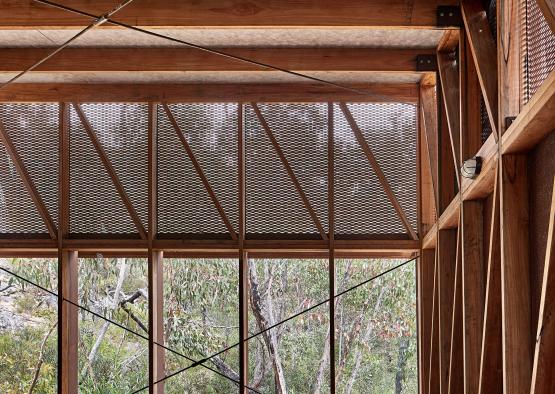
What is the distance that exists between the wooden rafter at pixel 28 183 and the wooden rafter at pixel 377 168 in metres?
2.85

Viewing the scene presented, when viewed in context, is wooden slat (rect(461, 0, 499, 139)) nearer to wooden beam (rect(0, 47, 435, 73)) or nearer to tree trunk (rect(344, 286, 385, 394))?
wooden beam (rect(0, 47, 435, 73))

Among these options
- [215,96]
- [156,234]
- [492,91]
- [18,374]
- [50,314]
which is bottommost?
[18,374]

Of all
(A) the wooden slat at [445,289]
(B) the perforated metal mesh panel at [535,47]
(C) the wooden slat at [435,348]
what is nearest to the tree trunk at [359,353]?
(C) the wooden slat at [435,348]

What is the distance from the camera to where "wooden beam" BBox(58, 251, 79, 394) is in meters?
8.93

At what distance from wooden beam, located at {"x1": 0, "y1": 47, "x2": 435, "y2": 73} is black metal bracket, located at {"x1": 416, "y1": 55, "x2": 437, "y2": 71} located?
4 centimetres

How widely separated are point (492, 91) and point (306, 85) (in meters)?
3.49

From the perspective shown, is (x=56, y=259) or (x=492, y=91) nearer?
(x=492, y=91)

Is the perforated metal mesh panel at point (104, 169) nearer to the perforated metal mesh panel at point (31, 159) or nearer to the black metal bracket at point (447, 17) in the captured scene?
the perforated metal mesh panel at point (31, 159)

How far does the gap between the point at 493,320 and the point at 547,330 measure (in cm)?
135

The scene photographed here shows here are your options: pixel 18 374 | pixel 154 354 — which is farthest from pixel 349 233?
pixel 18 374

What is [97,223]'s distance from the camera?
352 inches

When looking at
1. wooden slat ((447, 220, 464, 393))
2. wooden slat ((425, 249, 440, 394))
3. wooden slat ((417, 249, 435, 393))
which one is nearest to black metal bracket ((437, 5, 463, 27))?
wooden slat ((447, 220, 464, 393))

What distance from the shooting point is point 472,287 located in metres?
5.99

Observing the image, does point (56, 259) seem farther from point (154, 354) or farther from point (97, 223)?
point (154, 354)
